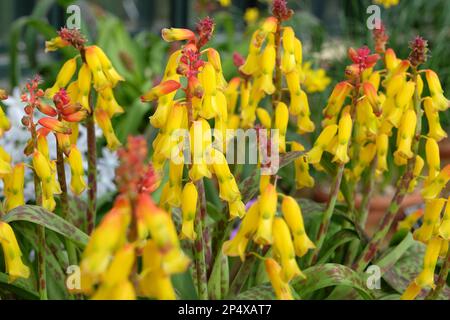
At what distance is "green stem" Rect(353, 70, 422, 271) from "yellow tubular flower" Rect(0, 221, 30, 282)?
0.62 meters

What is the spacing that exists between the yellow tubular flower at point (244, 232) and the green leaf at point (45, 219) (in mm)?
227

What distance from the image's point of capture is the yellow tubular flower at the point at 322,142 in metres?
1.25

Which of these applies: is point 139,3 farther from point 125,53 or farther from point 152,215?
point 152,215

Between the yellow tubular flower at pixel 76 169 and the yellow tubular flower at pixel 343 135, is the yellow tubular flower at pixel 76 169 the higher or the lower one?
the lower one

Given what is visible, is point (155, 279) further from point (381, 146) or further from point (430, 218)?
point (381, 146)

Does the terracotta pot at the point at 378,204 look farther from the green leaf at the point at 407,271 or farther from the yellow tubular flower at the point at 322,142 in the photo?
the yellow tubular flower at the point at 322,142

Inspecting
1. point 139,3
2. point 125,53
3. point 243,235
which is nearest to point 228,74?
point 125,53

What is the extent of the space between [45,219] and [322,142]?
465mm

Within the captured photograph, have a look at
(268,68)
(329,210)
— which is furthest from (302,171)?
(268,68)

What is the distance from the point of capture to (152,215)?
0.72m

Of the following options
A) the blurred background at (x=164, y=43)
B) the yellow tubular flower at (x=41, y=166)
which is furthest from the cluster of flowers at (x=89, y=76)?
the blurred background at (x=164, y=43)

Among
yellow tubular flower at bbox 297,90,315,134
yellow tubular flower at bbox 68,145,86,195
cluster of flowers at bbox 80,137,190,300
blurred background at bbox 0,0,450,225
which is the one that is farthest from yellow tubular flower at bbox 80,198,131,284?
blurred background at bbox 0,0,450,225

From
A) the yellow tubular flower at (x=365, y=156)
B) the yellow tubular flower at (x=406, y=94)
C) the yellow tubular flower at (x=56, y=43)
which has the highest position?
the yellow tubular flower at (x=56, y=43)
